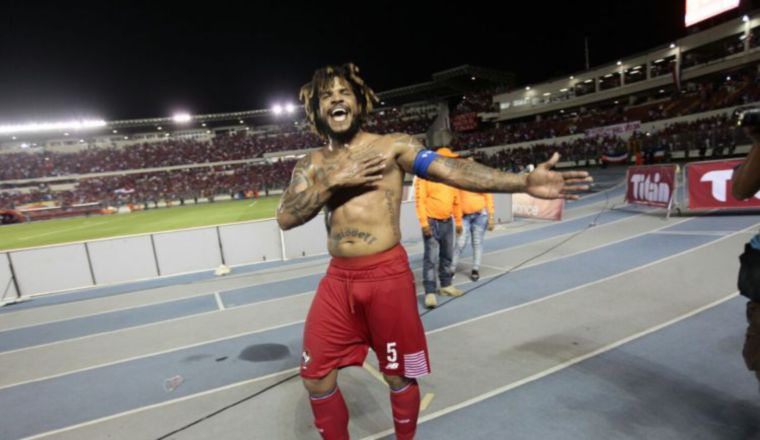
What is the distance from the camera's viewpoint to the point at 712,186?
931 cm

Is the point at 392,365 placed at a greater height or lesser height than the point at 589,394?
greater

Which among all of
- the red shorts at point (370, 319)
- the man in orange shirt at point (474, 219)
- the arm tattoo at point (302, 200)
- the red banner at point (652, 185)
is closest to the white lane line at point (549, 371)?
the red shorts at point (370, 319)

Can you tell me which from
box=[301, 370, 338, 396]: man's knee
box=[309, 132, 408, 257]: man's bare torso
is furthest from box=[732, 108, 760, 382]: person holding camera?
box=[301, 370, 338, 396]: man's knee

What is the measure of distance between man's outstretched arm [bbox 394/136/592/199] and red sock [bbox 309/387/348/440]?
4.62ft

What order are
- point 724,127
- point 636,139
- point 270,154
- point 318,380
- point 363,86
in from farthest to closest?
point 270,154 → point 636,139 → point 724,127 → point 363,86 → point 318,380

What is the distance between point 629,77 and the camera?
41.7 metres

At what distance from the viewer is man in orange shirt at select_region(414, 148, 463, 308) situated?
5.39 m

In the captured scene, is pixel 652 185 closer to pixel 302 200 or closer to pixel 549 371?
pixel 549 371

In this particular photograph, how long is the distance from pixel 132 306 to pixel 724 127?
105 feet

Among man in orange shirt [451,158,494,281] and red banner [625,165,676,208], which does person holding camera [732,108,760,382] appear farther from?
red banner [625,165,676,208]

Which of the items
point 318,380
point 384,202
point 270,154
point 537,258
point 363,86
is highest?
point 270,154

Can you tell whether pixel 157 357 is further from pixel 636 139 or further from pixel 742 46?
pixel 742 46

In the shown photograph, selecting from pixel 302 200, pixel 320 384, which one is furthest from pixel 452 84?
pixel 320 384

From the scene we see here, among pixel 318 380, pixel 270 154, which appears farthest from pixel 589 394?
pixel 270 154
